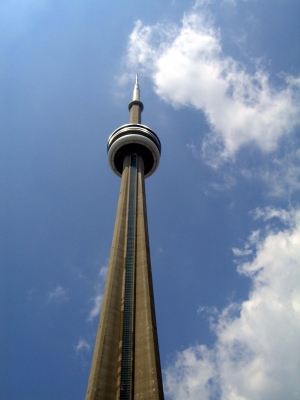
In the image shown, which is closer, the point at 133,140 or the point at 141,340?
the point at 141,340

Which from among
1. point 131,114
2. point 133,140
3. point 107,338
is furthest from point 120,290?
point 131,114

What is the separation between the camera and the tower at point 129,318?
32.6 meters

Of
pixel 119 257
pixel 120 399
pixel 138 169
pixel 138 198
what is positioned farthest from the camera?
pixel 138 169

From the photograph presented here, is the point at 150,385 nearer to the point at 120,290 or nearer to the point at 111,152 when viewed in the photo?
the point at 120,290

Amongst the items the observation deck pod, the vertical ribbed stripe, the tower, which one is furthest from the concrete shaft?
the observation deck pod

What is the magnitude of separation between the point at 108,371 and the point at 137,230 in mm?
19682

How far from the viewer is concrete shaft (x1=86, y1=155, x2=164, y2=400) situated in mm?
32250

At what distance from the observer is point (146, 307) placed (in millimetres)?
38844

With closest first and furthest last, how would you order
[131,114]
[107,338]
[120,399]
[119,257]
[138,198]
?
[120,399]
[107,338]
[119,257]
[138,198]
[131,114]

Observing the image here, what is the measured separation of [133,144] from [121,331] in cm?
3521

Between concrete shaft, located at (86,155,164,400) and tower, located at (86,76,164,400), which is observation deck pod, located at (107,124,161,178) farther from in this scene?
concrete shaft, located at (86,155,164,400)

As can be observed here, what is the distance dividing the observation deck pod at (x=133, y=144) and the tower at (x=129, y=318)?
15.4 ft

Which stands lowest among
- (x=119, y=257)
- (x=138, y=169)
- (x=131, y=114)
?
(x=119, y=257)

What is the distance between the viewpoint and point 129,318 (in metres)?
38.9
